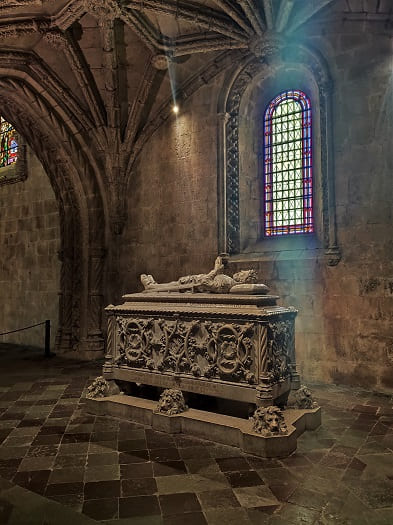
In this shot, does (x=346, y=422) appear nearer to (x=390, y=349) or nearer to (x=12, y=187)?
(x=390, y=349)

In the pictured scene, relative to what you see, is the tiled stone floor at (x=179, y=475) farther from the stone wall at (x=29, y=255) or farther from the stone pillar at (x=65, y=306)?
the stone wall at (x=29, y=255)

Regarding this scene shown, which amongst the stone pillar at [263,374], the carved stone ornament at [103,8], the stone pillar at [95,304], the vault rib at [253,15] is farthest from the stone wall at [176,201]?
the stone pillar at [263,374]

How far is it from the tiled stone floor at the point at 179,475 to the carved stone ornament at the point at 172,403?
206 mm

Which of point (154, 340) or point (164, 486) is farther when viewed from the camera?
point (154, 340)

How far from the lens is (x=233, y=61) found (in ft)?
22.9

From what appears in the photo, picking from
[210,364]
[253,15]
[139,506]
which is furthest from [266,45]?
[139,506]

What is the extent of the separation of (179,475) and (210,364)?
3.96ft

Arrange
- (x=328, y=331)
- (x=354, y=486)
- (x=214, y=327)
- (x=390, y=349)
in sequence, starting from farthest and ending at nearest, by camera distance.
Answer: (x=328, y=331)
(x=390, y=349)
(x=214, y=327)
(x=354, y=486)

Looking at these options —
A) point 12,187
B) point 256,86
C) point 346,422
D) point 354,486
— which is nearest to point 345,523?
point 354,486

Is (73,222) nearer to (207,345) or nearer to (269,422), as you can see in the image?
(207,345)

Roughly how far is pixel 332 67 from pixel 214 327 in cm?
430

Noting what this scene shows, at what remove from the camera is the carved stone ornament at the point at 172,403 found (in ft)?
12.7

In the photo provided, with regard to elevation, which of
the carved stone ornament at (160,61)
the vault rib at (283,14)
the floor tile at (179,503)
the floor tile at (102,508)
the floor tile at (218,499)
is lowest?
the floor tile at (218,499)

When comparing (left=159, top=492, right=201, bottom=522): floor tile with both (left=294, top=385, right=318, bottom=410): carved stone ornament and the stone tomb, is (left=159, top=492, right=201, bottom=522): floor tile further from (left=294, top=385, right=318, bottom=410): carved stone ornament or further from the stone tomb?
(left=294, top=385, right=318, bottom=410): carved stone ornament
